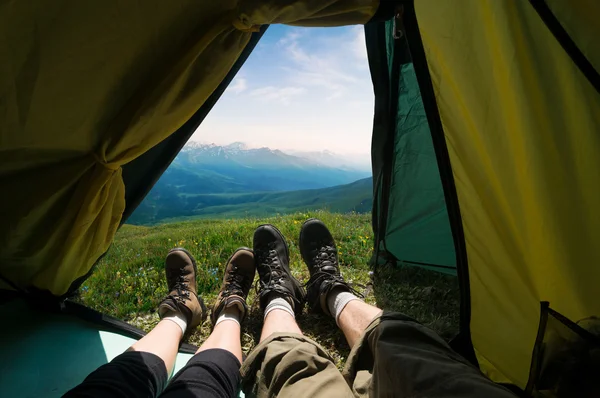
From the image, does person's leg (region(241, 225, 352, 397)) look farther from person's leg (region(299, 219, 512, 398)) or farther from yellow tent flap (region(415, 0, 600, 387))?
yellow tent flap (region(415, 0, 600, 387))

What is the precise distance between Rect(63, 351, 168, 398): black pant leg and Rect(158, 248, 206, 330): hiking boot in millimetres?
373

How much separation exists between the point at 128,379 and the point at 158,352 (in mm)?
259

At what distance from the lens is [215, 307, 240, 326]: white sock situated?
170cm

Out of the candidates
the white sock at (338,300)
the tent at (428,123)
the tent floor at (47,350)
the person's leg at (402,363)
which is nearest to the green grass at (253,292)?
the white sock at (338,300)

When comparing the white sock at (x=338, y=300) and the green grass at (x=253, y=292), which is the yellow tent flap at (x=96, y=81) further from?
the white sock at (x=338, y=300)

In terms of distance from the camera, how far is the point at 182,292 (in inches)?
73.3

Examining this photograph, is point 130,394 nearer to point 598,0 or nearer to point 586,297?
point 586,297

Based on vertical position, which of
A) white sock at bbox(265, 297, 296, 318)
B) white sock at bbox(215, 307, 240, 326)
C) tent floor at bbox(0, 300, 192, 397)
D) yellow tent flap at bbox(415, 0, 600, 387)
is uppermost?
yellow tent flap at bbox(415, 0, 600, 387)

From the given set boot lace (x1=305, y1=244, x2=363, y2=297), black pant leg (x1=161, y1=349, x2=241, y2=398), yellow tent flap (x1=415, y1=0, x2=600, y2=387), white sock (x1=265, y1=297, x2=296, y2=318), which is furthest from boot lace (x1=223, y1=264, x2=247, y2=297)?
yellow tent flap (x1=415, y1=0, x2=600, y2=387)

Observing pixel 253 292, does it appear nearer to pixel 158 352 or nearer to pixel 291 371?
pixel 158 352

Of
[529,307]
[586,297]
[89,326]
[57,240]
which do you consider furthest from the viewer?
[89,326]

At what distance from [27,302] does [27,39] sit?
1470 millimetres

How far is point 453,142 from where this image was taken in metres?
1.11

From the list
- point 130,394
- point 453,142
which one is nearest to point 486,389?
point 453,142
